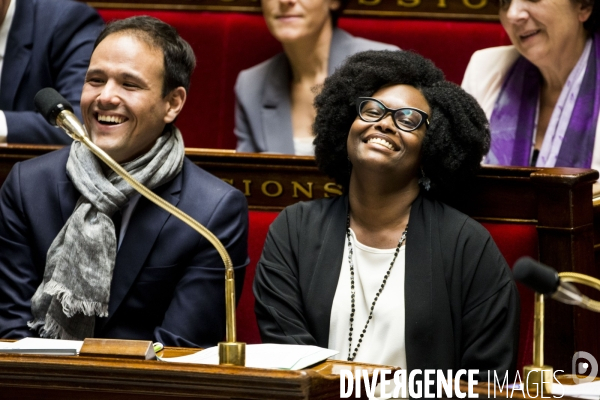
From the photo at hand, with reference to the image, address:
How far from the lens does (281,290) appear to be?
1.66 metres

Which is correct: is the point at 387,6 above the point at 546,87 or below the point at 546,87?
above

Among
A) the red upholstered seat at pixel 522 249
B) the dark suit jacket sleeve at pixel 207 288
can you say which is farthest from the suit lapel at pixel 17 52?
the red upholstered seat at pixel 522 249

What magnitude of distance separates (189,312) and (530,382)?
0.70m

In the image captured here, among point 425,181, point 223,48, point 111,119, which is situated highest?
point 223,48

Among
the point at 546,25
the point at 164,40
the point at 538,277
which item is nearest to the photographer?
the point at 538,277

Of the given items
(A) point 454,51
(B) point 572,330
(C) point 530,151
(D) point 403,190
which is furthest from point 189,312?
(A) point 454,51

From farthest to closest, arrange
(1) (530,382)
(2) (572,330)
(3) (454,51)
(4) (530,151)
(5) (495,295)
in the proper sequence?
(3) (454,51) < (4) (530,151) < (2) (572,330) < (5) (495,295) < (1) (530,382)

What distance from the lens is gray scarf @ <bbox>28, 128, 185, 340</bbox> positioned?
1673 mm

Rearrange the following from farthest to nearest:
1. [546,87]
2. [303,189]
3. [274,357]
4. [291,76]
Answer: [291,76] < [546,87] < [303,189] < [274,357]

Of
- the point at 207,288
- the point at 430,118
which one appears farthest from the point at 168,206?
the point at 430,118

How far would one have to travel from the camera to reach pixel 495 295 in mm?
1580

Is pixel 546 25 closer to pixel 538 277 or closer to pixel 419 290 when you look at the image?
pixel 419 290

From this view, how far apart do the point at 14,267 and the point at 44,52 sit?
31.0 inches

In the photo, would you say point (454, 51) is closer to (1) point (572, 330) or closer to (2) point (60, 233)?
(1) point (572, 330)
